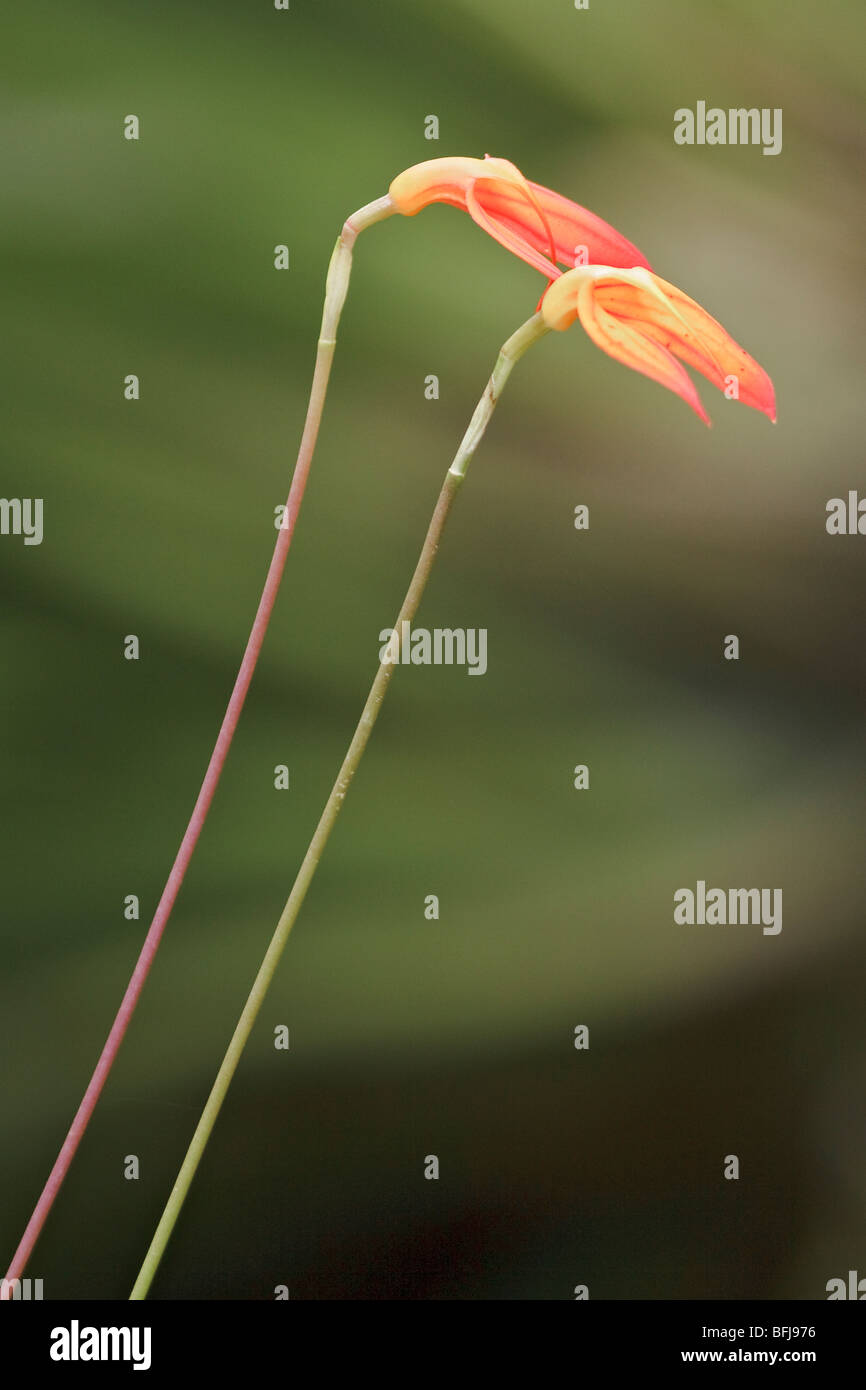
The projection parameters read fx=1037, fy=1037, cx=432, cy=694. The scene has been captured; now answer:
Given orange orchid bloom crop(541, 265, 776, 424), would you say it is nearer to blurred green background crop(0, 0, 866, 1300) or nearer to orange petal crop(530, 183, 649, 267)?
orange petal crop(530, 183, 649, 267)

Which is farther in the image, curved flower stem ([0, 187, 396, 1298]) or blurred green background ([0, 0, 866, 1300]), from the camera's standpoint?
blurred green background ([0, 0, 866, 1300])

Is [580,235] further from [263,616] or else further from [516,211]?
[263,616]

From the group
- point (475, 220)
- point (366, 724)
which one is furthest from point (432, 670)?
point (475, 220)

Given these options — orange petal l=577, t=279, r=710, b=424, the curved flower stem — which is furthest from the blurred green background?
orange petal l=577, t=279, r=710, b=424

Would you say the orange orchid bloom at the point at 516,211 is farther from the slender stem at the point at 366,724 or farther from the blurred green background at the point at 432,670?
the blurred green background at the point at 432,670

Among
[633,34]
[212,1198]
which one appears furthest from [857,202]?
[212,1198]

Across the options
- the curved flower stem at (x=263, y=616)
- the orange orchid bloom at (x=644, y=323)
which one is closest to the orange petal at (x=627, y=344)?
the orange orchid bloom at (x=644, y=323)
